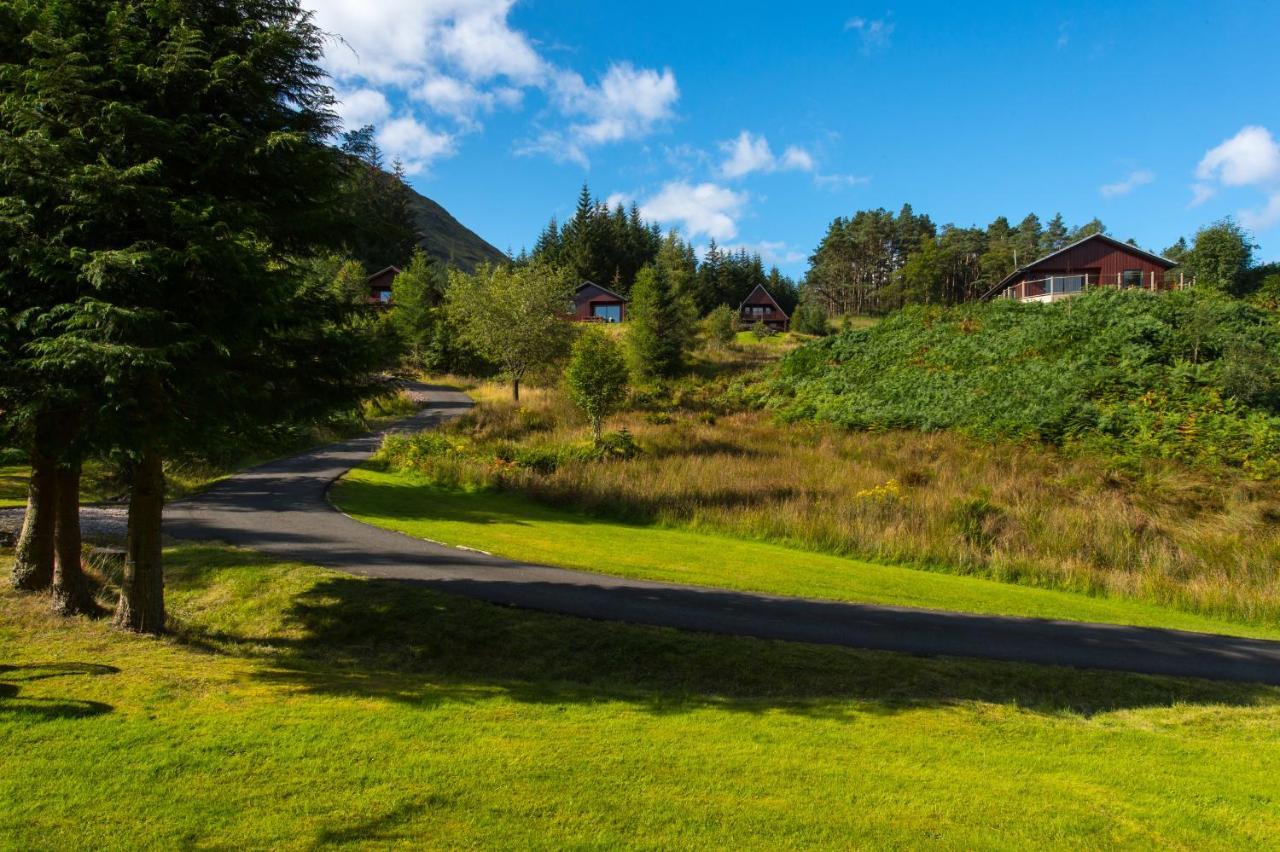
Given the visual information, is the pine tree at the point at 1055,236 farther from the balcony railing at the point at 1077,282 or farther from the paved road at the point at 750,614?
the paved road at the point at 750,614

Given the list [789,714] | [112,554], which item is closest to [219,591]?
[112,554]

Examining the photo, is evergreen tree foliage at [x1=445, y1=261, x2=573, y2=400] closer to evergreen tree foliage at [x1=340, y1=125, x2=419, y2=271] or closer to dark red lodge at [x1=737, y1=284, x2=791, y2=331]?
evergreen tree foliage at [x1=340, y1=125, x2=419, y2=271]

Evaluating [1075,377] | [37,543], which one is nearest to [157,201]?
[37,543]

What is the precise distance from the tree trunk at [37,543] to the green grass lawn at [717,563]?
6.83m

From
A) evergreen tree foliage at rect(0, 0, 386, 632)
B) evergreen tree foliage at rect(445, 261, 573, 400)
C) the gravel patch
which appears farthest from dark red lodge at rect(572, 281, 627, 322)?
evergreen tree foliage at rect(0, 0, 386, 632)

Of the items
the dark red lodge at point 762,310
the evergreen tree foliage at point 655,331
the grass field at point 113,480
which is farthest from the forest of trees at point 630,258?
the grass field at point 113,480

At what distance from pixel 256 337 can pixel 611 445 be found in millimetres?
19316

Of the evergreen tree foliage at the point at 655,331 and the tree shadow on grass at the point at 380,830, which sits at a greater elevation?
the evergreen tree foliage at the point at 655,331

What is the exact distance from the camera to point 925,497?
68.5 ft

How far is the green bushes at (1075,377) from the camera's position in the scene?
2806cm

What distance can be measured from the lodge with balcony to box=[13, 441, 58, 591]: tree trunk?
55.0 m

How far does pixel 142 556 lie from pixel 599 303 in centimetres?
6929

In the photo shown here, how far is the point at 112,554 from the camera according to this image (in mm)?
13461

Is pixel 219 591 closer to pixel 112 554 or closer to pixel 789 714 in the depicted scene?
pixel 112 554
